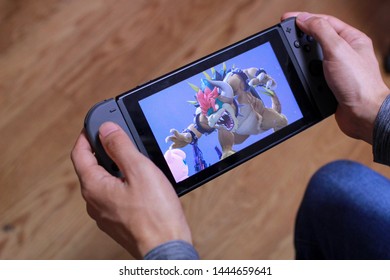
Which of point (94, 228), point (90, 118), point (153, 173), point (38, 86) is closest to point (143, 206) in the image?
point (153, 173)

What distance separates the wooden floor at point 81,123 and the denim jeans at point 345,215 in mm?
213

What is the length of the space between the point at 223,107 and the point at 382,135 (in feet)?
0.76

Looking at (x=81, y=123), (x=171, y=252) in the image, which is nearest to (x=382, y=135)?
(x=171, y=252)

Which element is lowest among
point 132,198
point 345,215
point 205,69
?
point 345,215

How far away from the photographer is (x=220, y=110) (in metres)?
0.65

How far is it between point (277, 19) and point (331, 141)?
0.30 m

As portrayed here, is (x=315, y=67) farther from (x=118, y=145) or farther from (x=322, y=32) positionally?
(x=118, y=145)

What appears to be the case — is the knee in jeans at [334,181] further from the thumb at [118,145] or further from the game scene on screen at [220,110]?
the thumb at [118,145]

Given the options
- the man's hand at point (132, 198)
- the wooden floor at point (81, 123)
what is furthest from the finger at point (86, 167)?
the wooden floor at point (81, 123)

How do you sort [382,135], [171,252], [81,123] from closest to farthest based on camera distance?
[171,252] < [382,135] < [81,123]

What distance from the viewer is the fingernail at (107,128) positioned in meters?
0.57

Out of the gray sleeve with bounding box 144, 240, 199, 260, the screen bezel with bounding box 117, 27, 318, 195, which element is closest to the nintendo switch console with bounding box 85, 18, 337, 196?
the screen bezel with bounding box 117, 27, 318, 195

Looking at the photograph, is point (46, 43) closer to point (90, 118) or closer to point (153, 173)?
point (90, 118)

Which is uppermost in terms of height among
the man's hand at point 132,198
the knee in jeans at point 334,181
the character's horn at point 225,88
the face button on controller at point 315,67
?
the character's horn at point 225,88
